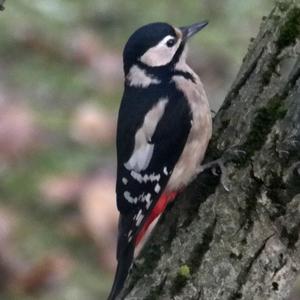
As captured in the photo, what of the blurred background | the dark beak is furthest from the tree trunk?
the blurred background

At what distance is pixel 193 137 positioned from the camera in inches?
157

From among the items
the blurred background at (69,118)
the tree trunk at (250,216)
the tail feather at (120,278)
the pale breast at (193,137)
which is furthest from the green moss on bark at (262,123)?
the blurred background at (69,118)

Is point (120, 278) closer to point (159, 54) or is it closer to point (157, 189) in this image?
point (157, 189)

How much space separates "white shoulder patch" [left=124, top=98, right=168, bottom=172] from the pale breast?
0.11m

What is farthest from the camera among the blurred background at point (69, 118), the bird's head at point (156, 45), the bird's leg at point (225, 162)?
the blurred background at point (69, 118)

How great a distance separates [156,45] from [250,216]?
954mm

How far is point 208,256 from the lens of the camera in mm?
3461

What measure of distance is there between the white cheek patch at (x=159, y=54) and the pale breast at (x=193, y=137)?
0.08m

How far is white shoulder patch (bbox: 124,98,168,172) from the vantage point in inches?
158

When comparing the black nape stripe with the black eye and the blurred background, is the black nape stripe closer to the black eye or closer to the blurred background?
the black eye

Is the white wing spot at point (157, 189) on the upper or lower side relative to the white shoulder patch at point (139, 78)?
lower

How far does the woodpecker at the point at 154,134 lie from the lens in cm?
394

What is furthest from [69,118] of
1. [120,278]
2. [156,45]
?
[120,278]

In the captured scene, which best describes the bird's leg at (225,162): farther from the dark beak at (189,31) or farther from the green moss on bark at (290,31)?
the dark beak at (189,31)
